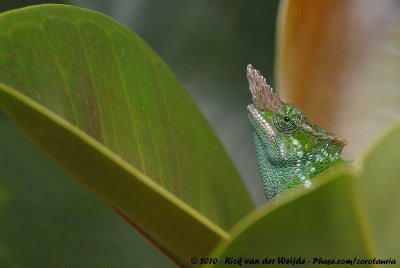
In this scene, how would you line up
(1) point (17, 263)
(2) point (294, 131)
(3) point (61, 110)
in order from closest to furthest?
(3) point (61, 110) → (1) point (17, 263) → (2) point (294, 131)

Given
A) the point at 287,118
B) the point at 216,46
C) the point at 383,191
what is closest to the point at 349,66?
the point at 287,118

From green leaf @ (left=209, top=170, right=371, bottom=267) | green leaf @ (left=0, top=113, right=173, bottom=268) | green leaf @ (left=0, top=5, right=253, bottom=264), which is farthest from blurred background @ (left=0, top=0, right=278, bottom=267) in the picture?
green leaf @ (left=209, top=170, right=371, bottom=267)

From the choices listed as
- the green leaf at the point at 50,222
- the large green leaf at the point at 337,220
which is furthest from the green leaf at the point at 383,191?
the green leaf at the point at 50,222

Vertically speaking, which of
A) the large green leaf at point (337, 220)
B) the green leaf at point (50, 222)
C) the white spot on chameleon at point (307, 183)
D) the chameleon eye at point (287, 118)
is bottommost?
the green leaf at point (50, 222)

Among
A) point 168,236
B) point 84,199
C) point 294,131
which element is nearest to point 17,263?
point 84,199

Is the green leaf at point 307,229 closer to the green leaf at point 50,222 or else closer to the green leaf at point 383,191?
the green leaf at point 383,191

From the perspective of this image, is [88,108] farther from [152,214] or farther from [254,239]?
[254,239]
